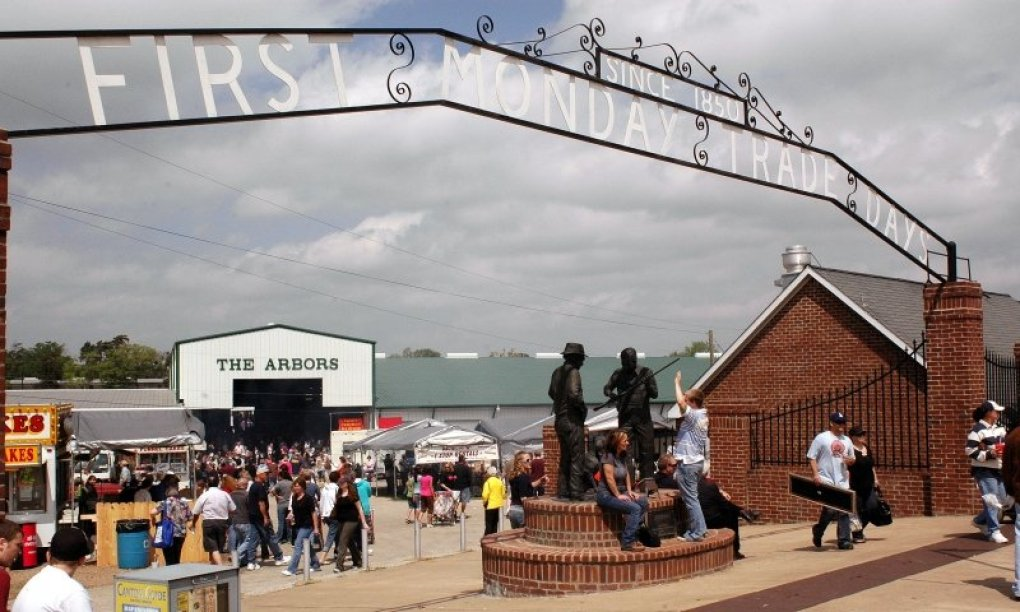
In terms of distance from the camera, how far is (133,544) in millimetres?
18062

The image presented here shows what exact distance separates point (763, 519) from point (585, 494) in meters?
8.22

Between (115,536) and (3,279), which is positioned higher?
(3,279)

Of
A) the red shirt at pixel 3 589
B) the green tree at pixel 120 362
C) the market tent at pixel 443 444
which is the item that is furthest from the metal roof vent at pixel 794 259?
the green tree at pixel 120 362

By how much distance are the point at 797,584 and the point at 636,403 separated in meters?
3.02

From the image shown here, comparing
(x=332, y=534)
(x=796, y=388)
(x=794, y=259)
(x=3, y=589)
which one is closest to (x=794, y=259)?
(x=794, y=259)

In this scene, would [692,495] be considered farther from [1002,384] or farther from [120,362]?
[120,362]

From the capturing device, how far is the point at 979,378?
1573cm

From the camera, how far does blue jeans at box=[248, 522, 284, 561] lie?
691 inches

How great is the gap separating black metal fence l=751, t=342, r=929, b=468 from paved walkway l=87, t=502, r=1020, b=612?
235cm

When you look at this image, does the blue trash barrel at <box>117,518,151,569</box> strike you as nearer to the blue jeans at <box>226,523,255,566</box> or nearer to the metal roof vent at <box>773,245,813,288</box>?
the blue jeans at <box>226,523,255,566</box>

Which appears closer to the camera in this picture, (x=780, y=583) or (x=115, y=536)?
(x=780, y=583)

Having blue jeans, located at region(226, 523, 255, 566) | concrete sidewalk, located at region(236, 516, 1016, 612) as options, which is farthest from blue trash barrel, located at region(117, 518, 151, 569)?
concrete sidewalk, located at region(236, 516, 1016, 612)

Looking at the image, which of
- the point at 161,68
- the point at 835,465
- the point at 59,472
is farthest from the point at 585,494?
the point at 59,472

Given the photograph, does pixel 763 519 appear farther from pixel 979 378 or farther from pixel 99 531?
pixel 99 531
